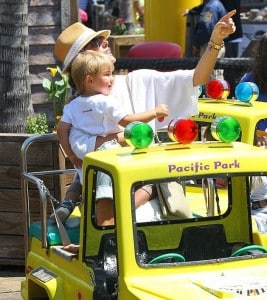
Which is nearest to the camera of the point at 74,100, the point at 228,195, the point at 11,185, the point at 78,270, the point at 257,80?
the point at 78,270

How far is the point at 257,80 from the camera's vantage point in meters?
7.03

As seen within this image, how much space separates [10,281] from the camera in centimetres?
746

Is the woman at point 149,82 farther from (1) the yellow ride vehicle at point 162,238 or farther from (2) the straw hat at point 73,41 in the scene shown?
(1) the yellow ride vehicle at point 162,238

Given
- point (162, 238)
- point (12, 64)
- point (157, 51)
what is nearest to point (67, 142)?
point (162, 238)

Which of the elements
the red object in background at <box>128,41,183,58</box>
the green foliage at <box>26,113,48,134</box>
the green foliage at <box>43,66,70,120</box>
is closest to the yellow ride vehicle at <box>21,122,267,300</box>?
the green foliage at <box>26,113,48,134</box>

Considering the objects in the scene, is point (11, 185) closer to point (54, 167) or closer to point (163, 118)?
point (54, 167)

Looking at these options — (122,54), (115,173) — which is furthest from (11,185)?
(122,54)

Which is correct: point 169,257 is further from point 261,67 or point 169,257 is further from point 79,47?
point 261,67

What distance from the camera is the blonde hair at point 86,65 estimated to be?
18.4 feet

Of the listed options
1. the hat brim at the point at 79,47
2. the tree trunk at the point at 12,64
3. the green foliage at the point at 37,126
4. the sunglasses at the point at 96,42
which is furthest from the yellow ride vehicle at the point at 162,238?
the tree trunk at the point at 12,64

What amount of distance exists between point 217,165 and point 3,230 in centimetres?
331

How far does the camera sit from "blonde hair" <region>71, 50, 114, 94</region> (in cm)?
560

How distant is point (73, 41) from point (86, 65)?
1.60 feet

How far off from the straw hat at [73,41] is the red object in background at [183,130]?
1.28 metres
